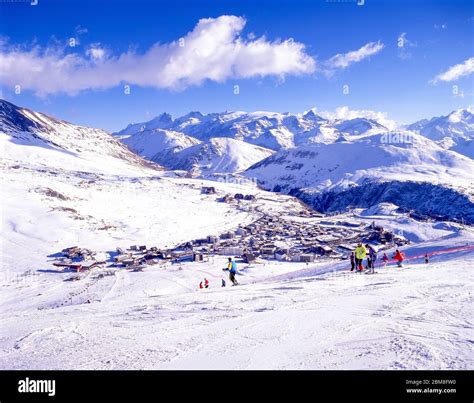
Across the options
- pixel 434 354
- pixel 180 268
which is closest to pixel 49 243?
pixel 180 268

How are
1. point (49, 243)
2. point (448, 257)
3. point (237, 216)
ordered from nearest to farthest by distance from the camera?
point (448, 257) → point (49, 243) → point (237, 216)

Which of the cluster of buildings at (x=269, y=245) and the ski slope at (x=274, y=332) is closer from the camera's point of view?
the ski slope at (x=274, y=332)

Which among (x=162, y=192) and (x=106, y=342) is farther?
(x=162, y=192)

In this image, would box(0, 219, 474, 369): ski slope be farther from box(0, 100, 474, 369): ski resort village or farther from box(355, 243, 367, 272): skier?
box(355, 243, 367, 272): skier

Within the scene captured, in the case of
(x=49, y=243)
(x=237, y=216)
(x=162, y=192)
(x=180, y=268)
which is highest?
(x=162, y=192)

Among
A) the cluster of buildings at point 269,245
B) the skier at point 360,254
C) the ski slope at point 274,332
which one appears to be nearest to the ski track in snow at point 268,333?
the ski slope at point 274,332

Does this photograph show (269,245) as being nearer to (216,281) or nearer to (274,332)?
(216,281)

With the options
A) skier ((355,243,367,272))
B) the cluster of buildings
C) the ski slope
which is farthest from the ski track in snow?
the cluster of buildings

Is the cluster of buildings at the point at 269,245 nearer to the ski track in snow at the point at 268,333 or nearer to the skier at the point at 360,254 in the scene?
the skier at the point at 360,254

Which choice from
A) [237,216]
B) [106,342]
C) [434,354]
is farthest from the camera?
[237,216]

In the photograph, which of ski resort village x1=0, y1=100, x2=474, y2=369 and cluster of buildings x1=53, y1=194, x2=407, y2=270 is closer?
ski resort village x1=0, y1=100, x2=474, y2=369

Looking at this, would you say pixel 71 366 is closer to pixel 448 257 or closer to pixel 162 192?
pixel 448 257

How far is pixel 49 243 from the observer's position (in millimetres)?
68312
